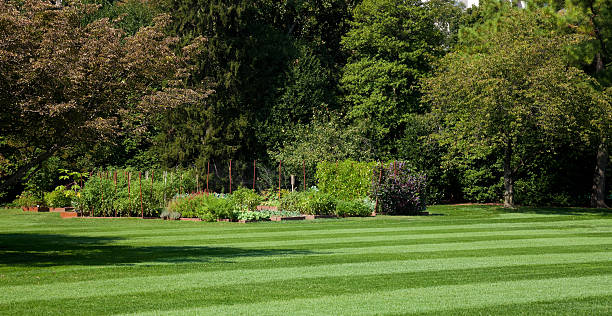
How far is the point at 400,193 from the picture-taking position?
2769cm

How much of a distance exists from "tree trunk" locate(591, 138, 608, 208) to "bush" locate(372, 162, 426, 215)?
437 inches

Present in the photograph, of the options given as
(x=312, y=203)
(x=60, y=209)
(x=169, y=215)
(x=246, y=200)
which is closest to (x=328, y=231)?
(x=312, y=203)

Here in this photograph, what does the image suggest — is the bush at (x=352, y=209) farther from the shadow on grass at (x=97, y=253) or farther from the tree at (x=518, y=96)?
the shadow on grass at (x=97, y=253)

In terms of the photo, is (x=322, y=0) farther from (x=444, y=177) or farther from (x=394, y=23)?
(x=444, y=177)

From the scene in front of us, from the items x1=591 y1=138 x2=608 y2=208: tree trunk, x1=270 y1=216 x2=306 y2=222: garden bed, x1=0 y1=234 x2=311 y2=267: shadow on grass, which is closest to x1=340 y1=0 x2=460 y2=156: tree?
x1=591 y1=138 x2=608 y2=208: tree trunk

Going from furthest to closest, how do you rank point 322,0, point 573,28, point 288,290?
point 322,0
point 573,28
point 288,290

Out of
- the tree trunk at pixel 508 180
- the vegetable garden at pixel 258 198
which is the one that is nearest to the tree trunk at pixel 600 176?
the tree trunk at pixel 508 180

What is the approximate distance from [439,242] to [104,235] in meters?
9.13

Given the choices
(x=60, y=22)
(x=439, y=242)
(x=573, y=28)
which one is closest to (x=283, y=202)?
(x=439, y=242)

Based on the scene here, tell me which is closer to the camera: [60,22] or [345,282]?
[345,282]

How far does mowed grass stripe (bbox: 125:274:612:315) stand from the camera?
849 centimetres

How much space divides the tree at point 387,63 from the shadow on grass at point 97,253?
26867 mm

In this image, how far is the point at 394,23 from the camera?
4369 cm

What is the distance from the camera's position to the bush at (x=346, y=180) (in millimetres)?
28875
